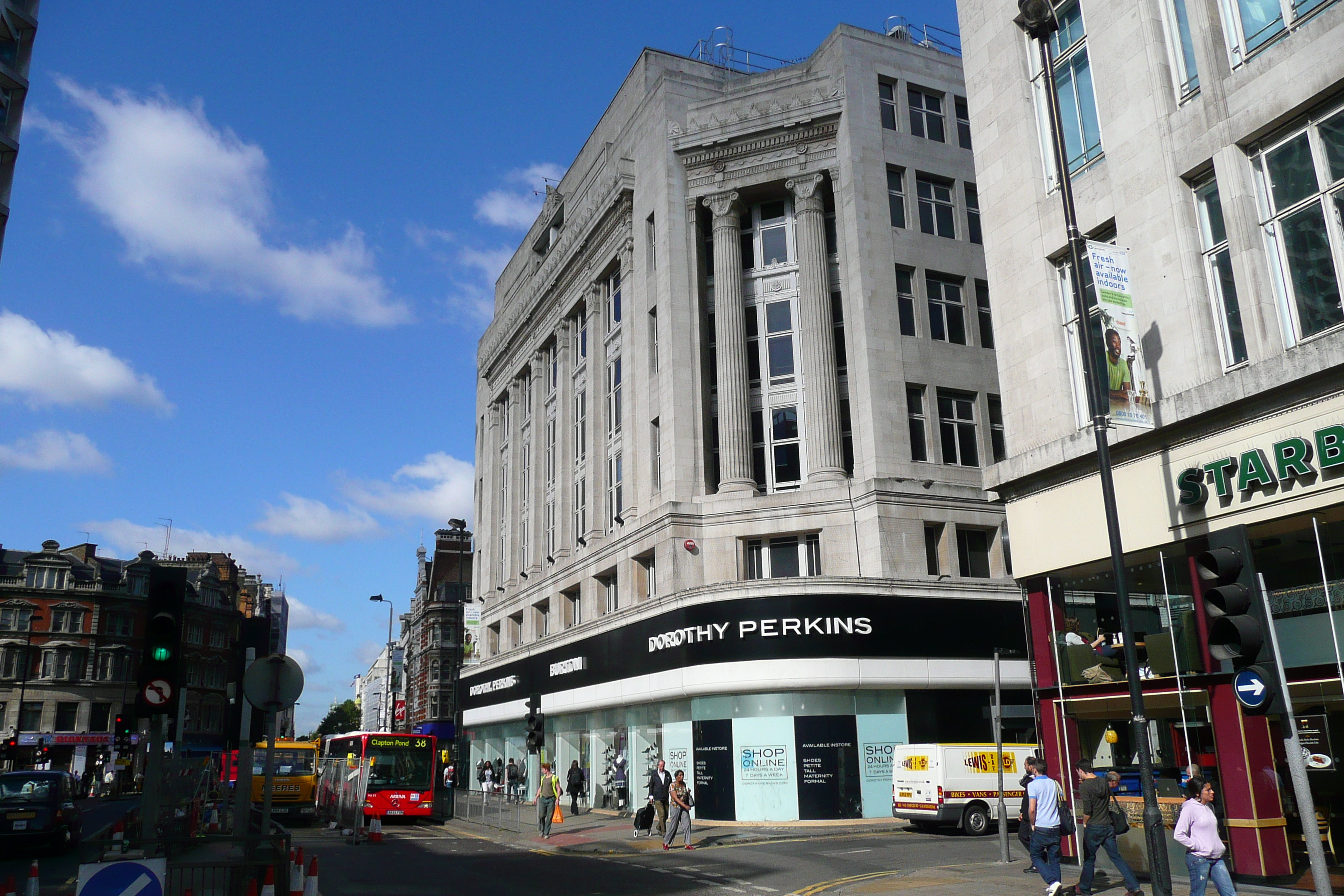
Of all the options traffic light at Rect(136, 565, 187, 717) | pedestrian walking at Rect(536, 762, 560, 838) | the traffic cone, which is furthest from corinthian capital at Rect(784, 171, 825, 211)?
the traffic cone

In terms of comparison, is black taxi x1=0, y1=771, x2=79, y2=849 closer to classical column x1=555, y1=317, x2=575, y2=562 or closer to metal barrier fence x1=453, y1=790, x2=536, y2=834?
metal barrier fence x1=453, y1=790, x2=536, y2=834

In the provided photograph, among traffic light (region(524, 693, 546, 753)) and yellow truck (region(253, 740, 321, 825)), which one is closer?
traffic light (region(524, 693, 546, 753))

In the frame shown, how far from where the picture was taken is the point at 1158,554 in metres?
16.7

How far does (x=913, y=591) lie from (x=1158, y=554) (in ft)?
49.8

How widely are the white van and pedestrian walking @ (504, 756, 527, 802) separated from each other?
68.6 feet

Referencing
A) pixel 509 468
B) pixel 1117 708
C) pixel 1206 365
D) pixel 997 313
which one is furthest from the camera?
pixel 509 468

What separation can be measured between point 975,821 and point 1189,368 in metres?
13.9

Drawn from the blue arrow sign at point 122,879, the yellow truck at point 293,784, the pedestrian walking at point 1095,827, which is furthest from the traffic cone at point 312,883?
the yellow truck at point 293,784

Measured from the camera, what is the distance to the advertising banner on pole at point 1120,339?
15.1 m

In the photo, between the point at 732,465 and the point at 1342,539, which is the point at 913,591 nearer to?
the point at 732,465

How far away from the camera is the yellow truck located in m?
35.0

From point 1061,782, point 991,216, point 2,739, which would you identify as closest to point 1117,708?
point 1061,782

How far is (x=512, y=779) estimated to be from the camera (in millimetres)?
43812

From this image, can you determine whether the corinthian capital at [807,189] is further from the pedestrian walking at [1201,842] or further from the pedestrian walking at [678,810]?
the pedestrian walking at [1201,842]
